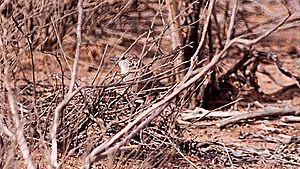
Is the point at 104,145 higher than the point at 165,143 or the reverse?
higher

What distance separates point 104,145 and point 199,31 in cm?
501

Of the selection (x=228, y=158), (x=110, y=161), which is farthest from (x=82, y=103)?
(x=110, y=161)

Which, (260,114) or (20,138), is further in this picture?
(260,114)

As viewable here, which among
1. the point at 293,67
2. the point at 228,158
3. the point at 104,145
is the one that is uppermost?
the point at 104,145

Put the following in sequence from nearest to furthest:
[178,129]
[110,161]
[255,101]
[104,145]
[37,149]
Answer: [104,145]
[110,161]
[37,149]
[178,129]
[255,101]

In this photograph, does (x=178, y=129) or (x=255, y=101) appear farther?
(x=255, y=101)

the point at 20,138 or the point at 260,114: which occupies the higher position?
the point at 20,138

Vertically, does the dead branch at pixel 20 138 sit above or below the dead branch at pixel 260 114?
above

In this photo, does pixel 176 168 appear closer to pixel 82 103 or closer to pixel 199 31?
pixel 82 103

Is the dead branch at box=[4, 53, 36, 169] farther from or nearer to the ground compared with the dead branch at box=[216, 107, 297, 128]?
farther from the ground

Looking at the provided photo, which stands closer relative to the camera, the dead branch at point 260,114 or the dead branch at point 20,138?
the dead branch at point 20,138

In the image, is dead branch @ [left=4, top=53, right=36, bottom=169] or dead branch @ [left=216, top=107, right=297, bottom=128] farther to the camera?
dead branch @ [left=216, top=107, right=297, bottom=128]

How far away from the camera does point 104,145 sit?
7.98ft

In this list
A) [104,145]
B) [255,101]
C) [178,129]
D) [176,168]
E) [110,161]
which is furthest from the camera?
[255,101]
